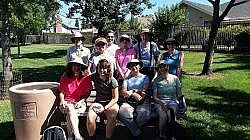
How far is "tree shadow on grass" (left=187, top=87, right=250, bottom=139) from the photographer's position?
308 inches

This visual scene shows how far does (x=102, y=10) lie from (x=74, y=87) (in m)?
27.4

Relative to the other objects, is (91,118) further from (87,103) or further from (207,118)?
(207,118)

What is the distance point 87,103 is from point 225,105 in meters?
3.98

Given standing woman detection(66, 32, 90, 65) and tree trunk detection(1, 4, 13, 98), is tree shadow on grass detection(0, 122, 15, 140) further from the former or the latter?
tree trunk detection(1, 4, 13, 98)

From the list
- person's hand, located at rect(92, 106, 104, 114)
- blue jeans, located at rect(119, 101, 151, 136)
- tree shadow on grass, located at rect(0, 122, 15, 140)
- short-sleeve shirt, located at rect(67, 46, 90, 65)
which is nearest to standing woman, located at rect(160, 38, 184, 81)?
blue jeans, located at rect(119, 101, 151, 136)

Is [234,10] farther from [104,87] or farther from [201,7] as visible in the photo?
[104,87]

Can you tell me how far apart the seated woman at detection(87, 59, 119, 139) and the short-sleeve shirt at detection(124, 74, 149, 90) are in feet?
1.13

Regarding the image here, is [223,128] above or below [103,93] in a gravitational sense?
below

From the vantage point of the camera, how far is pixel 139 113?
23.2ft

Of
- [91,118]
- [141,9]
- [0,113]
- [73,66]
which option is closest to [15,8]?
[0,113]

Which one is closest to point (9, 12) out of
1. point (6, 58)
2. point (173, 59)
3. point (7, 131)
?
point (6, 58)

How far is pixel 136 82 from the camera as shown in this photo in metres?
7.49

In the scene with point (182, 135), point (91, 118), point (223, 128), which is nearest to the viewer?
point (91, 118)

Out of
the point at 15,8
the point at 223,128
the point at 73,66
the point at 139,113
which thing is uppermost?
the point at 15,8
